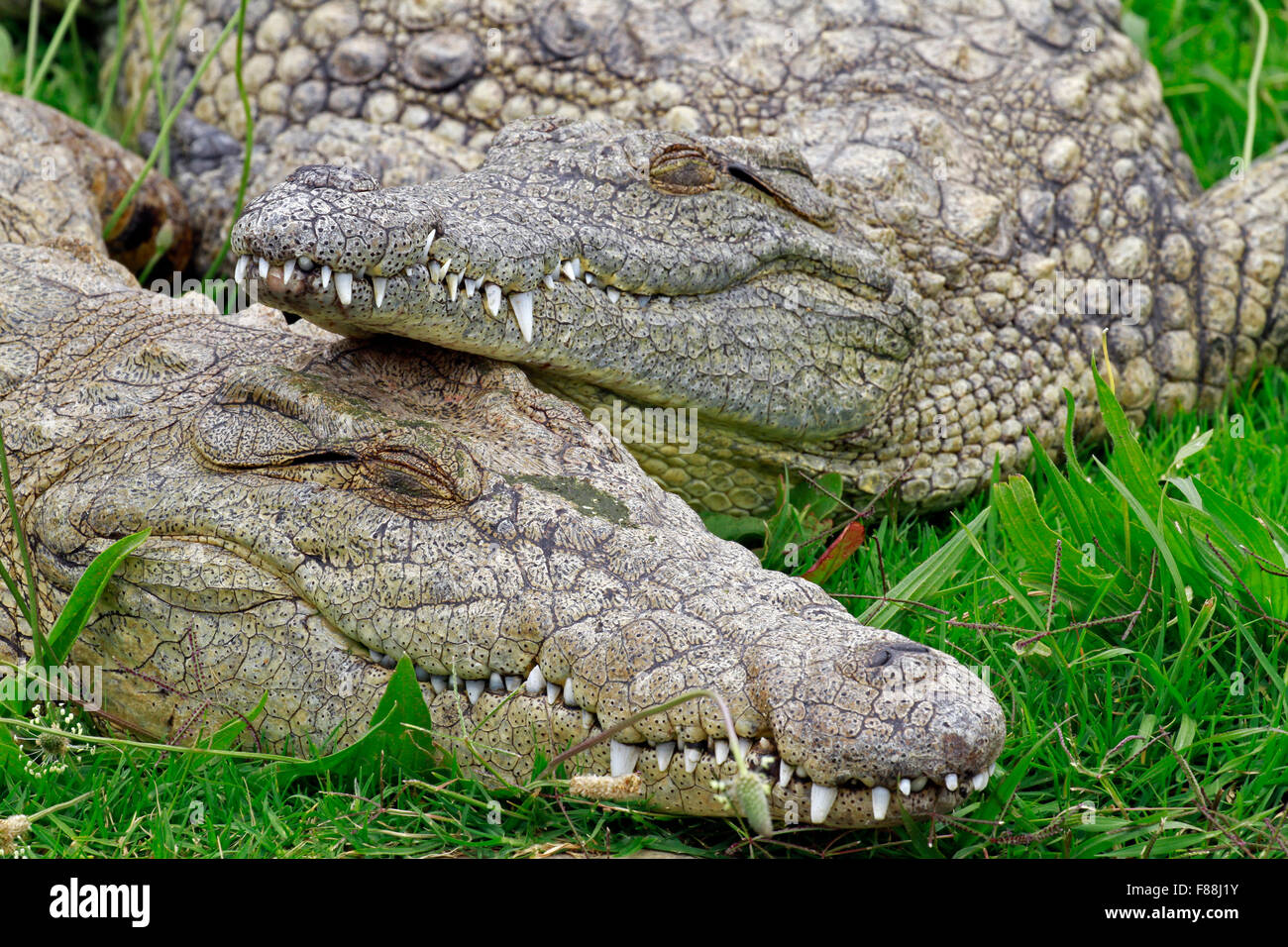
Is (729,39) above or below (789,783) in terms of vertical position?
above

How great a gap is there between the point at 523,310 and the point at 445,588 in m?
0.75

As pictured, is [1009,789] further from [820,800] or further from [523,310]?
[523,310]

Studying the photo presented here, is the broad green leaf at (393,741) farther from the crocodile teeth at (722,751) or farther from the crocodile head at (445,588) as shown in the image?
the crocodile teeth at (722,751)

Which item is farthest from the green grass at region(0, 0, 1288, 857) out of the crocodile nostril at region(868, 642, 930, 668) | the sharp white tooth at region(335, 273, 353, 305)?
the sharp white tooth at region(335, 273, 353, 305)

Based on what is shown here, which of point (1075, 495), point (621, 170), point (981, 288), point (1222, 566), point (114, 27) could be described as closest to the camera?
point (1222, 566)

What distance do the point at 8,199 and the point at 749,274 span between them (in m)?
2.54

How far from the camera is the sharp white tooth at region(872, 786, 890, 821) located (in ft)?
7.80

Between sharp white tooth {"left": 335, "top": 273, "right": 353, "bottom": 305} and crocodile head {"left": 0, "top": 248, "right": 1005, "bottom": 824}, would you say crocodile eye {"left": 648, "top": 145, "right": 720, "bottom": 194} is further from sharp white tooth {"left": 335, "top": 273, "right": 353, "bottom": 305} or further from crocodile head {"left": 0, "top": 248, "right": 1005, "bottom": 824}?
sharp white tooth {"left": 335, "top": 273, "right": 353, "bottom": 305}

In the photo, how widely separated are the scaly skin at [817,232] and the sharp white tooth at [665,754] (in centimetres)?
109

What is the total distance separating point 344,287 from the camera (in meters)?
2.90

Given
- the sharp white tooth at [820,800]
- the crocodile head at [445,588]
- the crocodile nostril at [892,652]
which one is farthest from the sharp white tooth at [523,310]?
the sharp white tooth at [820,800]

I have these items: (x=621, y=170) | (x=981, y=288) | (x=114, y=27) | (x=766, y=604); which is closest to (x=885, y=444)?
(x=981, y=288)
